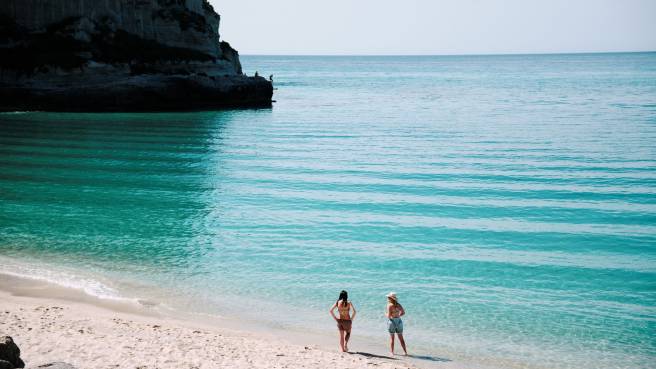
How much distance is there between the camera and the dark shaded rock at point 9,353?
9.34 m

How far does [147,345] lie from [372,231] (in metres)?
11.1

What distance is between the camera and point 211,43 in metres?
71.2

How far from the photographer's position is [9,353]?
9.48 metres

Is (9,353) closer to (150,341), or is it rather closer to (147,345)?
(147,345)

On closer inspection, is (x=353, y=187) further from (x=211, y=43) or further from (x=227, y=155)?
(x=211, y=43)

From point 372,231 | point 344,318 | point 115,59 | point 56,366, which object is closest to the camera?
point 56,366

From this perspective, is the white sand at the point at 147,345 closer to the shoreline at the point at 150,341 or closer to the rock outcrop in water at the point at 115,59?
the shoreline at the point at 150,341

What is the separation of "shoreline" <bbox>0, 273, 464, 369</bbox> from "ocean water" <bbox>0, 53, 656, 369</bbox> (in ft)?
2.71

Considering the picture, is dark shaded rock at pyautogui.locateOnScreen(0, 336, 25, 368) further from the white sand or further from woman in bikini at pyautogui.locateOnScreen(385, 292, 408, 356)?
woman in bikini at pyautogui.locateOnScreen(385, 292, 408, 356)

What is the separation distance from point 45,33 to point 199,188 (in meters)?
44.0

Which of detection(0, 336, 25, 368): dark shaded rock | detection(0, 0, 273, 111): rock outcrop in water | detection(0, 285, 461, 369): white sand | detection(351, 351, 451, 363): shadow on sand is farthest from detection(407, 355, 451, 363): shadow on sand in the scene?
detection(0, 0, 273, 111): rock outcrop in water

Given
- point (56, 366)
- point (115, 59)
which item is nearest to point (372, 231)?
point (56, 366)

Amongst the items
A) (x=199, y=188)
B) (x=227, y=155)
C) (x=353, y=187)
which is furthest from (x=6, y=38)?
(x=353, y=187)

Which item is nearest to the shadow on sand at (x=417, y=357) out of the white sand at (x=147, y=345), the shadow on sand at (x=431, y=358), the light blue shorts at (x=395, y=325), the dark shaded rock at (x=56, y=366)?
the shadow on sand at (x=431, y=358)
